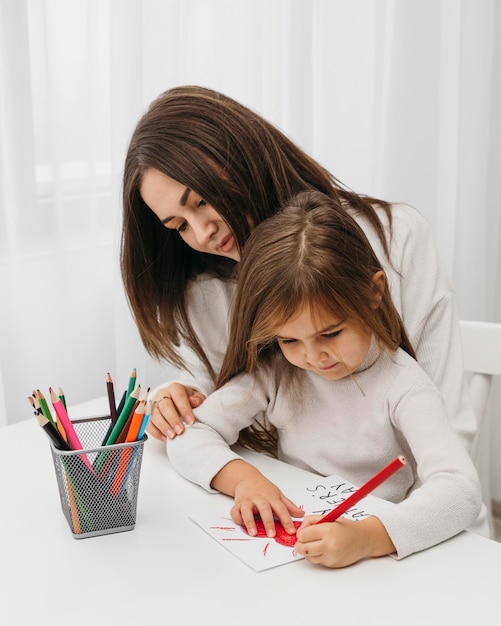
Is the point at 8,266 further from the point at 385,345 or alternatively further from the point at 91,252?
the point at 385,345

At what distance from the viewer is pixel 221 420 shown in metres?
1.04

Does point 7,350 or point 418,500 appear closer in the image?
point 418,500

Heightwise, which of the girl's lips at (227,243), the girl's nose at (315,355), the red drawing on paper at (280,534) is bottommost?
the red drawing on paper at (280,534)

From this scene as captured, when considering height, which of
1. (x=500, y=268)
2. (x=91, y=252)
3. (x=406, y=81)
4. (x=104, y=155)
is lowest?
(x=500, y=268)

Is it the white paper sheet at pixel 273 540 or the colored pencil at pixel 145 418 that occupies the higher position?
the colored pencil at pixel 145 418

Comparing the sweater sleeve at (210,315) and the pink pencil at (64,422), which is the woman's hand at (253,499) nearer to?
the pink pencil at (64,422)

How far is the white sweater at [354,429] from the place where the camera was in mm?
862

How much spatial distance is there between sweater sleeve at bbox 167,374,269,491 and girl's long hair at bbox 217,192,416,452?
0.17 ft

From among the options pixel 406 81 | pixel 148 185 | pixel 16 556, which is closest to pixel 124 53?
pixel 148 185

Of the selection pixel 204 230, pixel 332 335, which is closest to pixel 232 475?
pixel 332 335

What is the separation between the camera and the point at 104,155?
1600mm

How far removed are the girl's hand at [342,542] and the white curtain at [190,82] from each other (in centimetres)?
82

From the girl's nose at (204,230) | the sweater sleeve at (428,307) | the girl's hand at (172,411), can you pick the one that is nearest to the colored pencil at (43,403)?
the girl's hand at (172,411)

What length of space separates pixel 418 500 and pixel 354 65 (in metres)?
1.31
